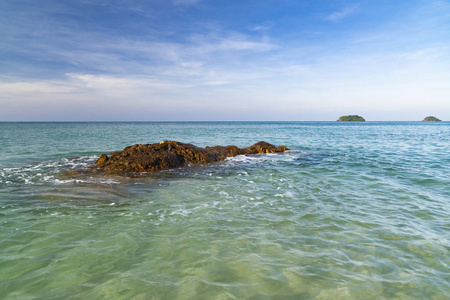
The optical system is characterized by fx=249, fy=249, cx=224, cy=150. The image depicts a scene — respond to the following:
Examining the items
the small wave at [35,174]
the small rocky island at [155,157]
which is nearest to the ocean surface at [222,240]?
the small wave at [35,174]

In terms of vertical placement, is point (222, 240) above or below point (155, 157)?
below

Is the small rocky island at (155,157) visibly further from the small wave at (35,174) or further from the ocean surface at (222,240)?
the ocean surface at (222,240)

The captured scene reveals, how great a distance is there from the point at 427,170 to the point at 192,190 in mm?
11535

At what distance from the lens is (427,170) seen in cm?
1210

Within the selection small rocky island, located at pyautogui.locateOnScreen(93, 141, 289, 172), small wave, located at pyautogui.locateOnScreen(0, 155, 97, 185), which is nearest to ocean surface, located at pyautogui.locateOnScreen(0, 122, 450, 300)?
small wave, located at pyautogui.locateOnScreen(0, 155, 97, 185)

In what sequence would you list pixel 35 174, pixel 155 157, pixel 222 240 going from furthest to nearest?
1. pixel 155 157
2. pixel 35 174
3. pixel 222 240

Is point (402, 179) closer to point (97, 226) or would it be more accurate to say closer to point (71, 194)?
point (97, 226)

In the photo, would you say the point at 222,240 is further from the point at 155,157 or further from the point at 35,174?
the point at 35,174

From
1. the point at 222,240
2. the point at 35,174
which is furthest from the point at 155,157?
the point at 222,240

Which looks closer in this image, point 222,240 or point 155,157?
point 222,240

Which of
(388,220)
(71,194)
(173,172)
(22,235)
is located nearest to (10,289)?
(22,235)

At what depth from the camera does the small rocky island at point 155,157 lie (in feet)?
37.8

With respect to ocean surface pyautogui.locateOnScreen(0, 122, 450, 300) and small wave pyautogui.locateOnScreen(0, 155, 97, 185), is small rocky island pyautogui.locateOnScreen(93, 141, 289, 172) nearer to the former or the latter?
small wave pyautogui.locateOnScreen(0, 155, 97, 185)

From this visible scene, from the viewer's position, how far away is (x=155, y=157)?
12227 mm
